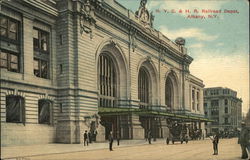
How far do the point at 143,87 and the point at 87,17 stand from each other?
72.7 ft

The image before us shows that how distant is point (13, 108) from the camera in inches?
1201

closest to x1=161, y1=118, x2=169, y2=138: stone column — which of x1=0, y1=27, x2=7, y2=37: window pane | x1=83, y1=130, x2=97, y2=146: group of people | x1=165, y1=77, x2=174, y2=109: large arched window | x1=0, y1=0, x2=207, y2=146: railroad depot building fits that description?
x1=165, y1=77, x2=174, y2=109: large arched window

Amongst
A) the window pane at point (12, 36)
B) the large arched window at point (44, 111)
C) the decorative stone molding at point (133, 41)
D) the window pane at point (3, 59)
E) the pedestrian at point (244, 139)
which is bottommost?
the pedestrian at point (244, 139)

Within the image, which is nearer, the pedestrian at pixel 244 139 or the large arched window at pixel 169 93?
the pedestrian at pixel 244 139

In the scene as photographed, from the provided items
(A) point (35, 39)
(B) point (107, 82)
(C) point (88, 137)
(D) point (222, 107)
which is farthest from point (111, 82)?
(D) point (222, 107)

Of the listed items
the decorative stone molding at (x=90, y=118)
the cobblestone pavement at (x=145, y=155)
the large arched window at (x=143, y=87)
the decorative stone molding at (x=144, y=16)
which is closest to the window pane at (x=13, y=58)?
the decorative stone molding at (x=90, y=118)

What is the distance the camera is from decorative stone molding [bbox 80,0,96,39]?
3671 cm

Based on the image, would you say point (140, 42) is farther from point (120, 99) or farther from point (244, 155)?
point (244, 155)

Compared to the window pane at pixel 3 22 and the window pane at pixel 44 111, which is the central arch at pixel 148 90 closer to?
the window pane at pixel 44 111

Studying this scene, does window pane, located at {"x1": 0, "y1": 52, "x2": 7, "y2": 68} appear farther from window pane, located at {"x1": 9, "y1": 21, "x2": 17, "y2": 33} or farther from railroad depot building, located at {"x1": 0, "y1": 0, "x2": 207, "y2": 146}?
window pane, located at {"x1": 9, "y1": 21, "x2": 17, "y2": 33}

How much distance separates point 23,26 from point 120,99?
65.4ft

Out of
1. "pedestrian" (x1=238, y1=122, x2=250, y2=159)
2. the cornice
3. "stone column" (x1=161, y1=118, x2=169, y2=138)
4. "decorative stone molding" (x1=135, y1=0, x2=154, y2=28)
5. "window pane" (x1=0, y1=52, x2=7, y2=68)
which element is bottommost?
"stone column" (x1=161, y1=118, x2=169, y2=138)

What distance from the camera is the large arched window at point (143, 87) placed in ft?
185

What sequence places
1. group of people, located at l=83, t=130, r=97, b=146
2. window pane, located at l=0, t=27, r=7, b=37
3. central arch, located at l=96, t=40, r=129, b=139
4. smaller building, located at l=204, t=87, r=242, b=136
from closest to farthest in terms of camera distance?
window pane, located at l=0, t=27, r=7, b=37
group of people, located at l=83, t=130, r=97, b=146
central arch, located at l=96, t=40, r=129, b=139
smaller building, located at l=204, t=87, r=242, b=136
